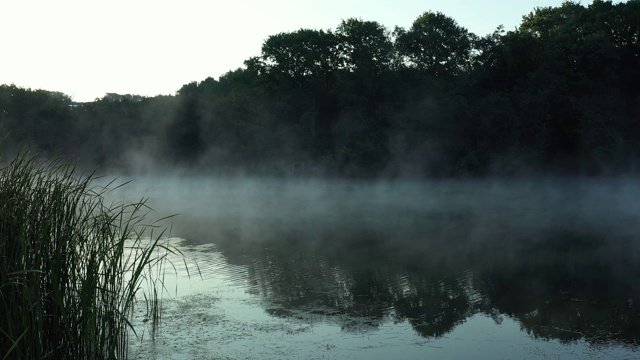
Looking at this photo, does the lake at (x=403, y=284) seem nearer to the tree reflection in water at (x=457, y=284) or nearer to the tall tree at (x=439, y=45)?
the tree reflection in water at (x=457, y=284)

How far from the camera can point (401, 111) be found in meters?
30.6

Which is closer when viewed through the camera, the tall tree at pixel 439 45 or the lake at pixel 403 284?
the lake at pixel 403 284

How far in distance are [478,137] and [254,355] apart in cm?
2383

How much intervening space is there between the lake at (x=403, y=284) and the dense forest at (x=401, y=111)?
7.26m

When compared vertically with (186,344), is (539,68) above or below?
above

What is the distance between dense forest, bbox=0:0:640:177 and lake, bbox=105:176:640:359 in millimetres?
7264

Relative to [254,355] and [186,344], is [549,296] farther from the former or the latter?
[186,344]

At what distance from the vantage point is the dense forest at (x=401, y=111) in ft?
92.1

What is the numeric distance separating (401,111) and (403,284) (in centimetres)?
2126

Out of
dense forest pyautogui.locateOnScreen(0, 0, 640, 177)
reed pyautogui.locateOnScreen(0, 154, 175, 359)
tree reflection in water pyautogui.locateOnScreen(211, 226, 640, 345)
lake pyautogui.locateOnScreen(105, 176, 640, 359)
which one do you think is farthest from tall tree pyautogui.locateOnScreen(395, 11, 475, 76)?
reed pyautogui.locateOnScreen(0, 154, 175, 359)

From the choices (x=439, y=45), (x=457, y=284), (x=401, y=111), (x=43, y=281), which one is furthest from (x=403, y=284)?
(x=439, y=45)

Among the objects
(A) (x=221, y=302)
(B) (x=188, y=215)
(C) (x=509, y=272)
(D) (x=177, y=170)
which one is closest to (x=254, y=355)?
(A) (x=221, y=302)

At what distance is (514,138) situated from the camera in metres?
27.9

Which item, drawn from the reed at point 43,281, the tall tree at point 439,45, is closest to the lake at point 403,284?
the reed at point 43,281
